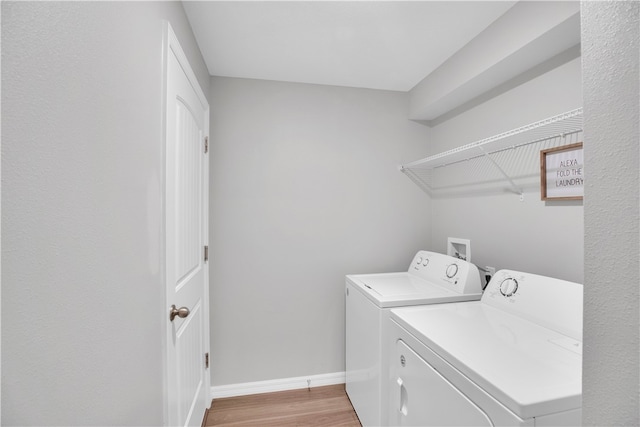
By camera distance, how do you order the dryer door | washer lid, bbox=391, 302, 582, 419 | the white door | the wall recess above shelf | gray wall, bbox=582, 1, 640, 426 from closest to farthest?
gray wall, bbox=582, 1, 640, 426
washer lid, bbox=391, 302, 582, 419
the dryer door
the white door
the wall recess above shelf

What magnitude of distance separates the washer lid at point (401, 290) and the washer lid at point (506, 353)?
0.08 m

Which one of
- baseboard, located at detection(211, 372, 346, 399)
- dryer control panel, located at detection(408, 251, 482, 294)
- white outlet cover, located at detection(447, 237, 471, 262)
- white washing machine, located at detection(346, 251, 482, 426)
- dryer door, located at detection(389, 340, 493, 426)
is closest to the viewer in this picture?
dryer door, located at detection(389, 340, 493, 426)

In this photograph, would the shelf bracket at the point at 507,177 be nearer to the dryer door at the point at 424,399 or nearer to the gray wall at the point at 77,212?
the dryer door at the point at 424,399

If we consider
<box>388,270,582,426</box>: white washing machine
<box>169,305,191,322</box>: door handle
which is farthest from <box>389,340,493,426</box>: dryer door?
<box>169,305,191,322</box>: door handle

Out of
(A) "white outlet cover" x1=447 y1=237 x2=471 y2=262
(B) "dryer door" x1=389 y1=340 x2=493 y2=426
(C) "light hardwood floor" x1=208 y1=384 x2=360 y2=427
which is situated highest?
(A) "white outlet cover" x1=447 y1=237 x2=471 y2=262

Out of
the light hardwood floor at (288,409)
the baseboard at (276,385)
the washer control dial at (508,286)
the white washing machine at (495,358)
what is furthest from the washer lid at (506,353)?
the baseboard at (276,385)

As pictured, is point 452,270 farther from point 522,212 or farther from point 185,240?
point 185,240

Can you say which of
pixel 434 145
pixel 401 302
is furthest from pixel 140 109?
pixel 434 145

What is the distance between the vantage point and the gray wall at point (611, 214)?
14.8 inches

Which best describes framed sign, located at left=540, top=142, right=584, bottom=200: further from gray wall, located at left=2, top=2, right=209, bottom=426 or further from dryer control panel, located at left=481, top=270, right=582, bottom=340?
gray wall, located at left=2, top=2, right=209, bottom=426

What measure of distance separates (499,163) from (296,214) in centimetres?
143

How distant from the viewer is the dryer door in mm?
943

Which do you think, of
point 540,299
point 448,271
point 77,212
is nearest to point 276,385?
point 448,271

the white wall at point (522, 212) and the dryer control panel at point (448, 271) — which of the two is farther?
the dryer control panel at point (448, 271)
